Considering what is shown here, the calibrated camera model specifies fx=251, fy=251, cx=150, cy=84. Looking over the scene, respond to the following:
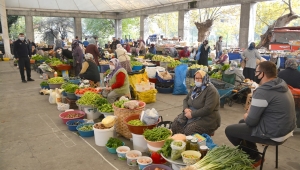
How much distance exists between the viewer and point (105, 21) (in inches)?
1588

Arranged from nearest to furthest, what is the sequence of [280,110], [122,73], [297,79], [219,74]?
[280,110] → [297,79] → [122,73] → [219,74]

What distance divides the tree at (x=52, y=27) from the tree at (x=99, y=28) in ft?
16.6

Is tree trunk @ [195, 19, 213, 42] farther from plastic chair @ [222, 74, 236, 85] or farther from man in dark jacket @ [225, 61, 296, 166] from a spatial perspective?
man in dark jacket @ [225, 61, 296, 166]

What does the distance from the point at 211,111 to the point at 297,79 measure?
244 centimetres

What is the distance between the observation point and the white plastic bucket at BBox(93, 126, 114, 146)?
4367mm

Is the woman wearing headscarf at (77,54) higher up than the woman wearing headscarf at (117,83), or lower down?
higher up

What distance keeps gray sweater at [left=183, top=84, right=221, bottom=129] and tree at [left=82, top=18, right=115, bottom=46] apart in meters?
38.1

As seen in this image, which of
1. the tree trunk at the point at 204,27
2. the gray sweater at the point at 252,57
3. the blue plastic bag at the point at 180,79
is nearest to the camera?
the blue plastic bag at the point at 180,79

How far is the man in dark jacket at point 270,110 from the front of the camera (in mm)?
2938

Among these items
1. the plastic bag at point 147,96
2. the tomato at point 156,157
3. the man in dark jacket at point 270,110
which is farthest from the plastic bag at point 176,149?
the plastic bag at point 147,96

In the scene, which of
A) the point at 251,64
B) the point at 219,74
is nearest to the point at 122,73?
the point at 219,74

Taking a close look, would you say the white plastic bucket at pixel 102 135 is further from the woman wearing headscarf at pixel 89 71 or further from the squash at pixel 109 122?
the woman wearing headscarf at pixel 89 71

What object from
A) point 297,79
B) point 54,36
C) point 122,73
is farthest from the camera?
point 54,36

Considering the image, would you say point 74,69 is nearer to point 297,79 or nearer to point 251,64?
point 251,64
